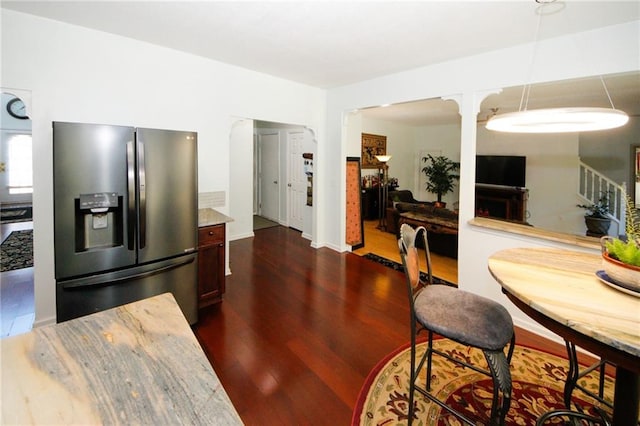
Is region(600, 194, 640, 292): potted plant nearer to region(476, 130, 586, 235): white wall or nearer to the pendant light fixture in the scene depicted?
the pendant light fixture

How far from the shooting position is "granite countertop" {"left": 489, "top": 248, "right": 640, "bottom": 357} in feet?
3.52

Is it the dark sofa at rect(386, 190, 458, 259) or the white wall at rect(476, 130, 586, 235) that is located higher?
the white wall at rect(476, 130, 586, 235)

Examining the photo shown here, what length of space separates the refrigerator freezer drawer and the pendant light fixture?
8.30 feet

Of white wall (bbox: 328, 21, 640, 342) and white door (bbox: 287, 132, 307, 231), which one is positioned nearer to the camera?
white wall (bbox: 328, 21, 640, 342)

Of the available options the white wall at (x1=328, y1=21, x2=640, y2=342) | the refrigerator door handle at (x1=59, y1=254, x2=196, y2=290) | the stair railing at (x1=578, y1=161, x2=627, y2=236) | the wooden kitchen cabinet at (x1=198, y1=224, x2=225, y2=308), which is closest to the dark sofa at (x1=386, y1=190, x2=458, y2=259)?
the white wall at (x1=328, y1=21, x2=640, y2=342)

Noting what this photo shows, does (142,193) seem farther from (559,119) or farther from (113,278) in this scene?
(559,119)

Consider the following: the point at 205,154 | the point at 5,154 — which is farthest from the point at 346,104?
the point at 5,154

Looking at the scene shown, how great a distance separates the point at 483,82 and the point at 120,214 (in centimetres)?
351

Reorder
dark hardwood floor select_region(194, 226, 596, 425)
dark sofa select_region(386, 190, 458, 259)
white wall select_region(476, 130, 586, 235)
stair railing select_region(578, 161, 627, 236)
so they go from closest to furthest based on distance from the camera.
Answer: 1. dark hardwood floor select_region(194, 226, 596, 425)
2. dark sofa select_region(386, 190, 458, 259)
3. stair railing select_region(578, 161, 627, 236)
4. white wall select_region(476, 130, 586, 235)

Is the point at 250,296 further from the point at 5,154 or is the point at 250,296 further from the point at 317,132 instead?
the point at 5,154

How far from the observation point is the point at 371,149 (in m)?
7.57

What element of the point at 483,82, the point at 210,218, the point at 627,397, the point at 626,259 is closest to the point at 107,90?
the point at 210,218

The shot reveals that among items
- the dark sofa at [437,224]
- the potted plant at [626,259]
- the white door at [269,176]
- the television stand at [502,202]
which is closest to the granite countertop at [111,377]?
the potted plant at [626,259]

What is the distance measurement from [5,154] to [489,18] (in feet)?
32.7
